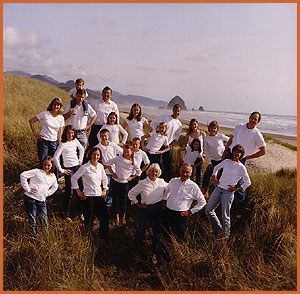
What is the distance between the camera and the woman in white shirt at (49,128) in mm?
5367

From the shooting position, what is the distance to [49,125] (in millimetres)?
5352

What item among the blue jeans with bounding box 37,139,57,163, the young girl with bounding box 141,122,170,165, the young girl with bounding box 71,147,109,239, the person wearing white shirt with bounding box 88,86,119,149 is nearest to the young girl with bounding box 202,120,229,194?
the young girl with bounding box 141,122,170,165

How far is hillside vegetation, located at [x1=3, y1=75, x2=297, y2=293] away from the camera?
4004 millimetres

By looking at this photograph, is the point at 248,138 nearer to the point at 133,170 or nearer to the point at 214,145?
the point at 214,145

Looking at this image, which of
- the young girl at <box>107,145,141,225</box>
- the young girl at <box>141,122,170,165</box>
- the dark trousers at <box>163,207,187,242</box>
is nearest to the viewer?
the dark trousers at <box>163,207,187,242</box>

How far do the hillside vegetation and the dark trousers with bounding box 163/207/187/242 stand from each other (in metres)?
0.20

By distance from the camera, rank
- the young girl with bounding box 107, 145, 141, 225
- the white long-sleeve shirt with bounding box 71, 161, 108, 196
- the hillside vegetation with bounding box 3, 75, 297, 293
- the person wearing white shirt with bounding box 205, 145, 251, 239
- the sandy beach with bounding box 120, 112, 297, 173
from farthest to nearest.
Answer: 1. the sandy beach with bounding box 120, 112, 297, 173
2. the young girl with bounding box 107, 145, 141, 225
3. the white long-sleeve shirt with bounding box 71, 161, 108, 196
4. the person wearing white shirt with bounding box 205, 145, 251, 239
5. the hillside vegetation with bounding box 3, 75, 297, 293

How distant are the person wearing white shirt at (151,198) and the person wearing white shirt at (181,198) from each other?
0.48 ft

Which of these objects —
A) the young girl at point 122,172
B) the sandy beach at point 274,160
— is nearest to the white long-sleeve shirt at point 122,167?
the young girl at point 122,172

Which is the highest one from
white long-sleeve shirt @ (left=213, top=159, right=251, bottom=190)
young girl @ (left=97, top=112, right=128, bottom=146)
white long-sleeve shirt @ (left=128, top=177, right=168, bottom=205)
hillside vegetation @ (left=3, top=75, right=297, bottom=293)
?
young girl @ (left=97, top=112, right=128, bottom=146)

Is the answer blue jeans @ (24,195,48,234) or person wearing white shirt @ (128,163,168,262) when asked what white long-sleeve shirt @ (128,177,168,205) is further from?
blue jeans @ (24,195,48,234)

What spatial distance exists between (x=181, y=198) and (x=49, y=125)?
3.04 metres

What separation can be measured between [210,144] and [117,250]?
9.83 ft

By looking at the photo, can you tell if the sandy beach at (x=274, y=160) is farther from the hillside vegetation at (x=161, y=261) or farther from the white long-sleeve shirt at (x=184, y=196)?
the white long-sleeve shirt at (x=184, y=196)
